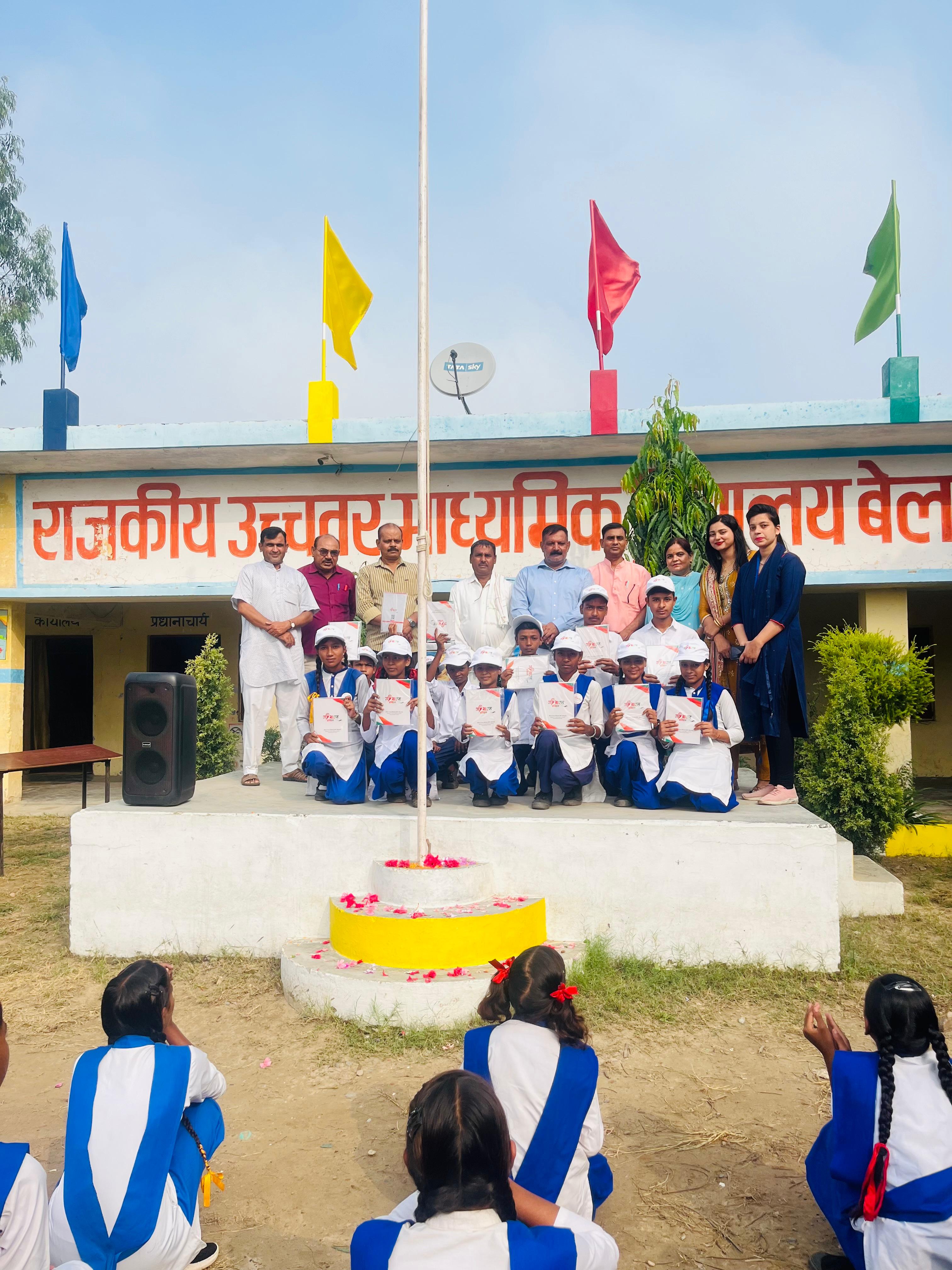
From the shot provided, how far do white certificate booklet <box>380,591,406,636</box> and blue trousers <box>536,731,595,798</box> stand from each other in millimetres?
1194

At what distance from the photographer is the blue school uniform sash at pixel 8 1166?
1.84 m

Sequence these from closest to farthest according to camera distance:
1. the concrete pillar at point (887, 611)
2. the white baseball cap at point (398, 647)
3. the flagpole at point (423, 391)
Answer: the flagpole at point (423, 391) → the white baseball cap at point (398, 647) → the concrete pillar at point (887, 611)

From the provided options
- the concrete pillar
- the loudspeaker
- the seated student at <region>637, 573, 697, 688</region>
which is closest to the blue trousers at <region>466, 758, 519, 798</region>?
the seated student at <region>637, 573, 697, 688</region>

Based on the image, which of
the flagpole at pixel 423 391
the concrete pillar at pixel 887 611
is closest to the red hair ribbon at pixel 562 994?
the flagpole at pixel 423 391

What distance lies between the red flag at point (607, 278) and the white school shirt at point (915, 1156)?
7.78 metres

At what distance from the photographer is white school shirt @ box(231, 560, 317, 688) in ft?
21.5

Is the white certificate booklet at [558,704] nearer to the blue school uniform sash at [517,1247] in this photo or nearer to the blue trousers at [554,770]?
the blue trousers at [554,770]

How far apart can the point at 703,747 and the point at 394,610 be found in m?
2.07

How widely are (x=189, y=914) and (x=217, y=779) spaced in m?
1.71

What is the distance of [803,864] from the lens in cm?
482

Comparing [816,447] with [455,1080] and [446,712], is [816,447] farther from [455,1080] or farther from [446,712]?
[455,1080]

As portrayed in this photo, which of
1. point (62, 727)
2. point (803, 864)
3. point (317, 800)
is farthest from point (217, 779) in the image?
point (62, 727)

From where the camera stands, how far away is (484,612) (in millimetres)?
6586

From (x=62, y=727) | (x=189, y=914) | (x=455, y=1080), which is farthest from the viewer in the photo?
(x=62, y=727)
